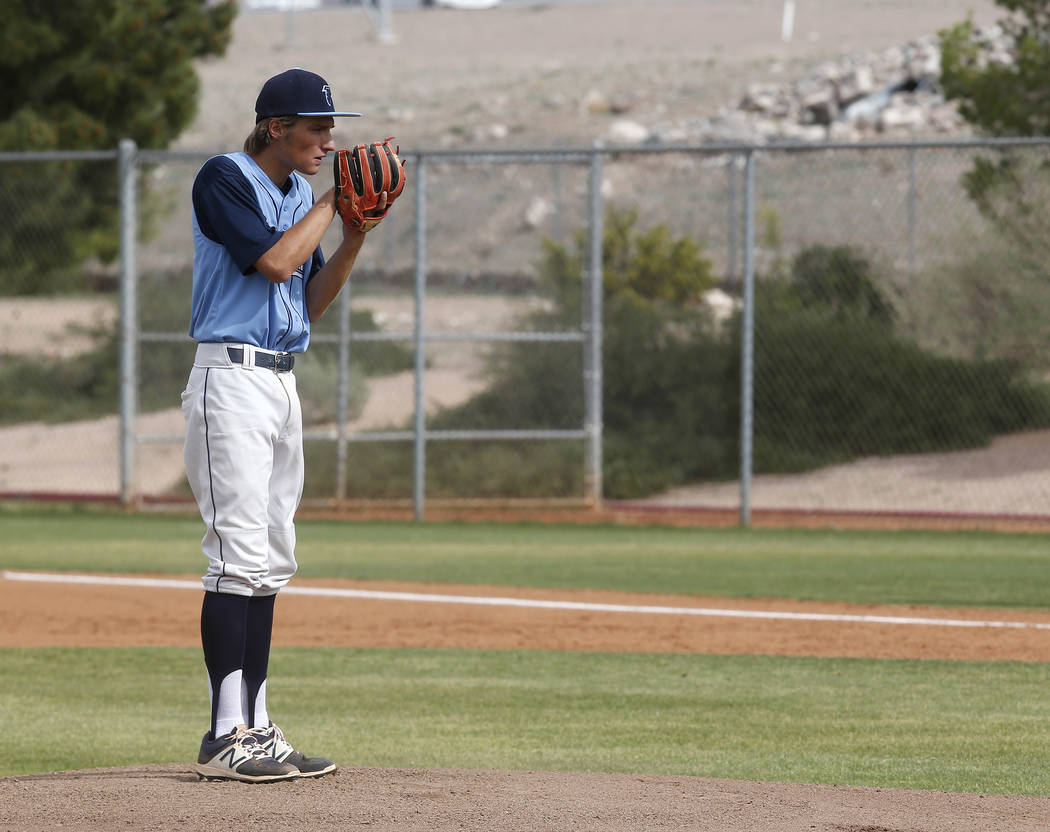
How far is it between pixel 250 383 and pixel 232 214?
1.57ft

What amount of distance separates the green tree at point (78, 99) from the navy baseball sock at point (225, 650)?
15492mm

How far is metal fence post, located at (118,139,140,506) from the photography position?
47.1 ft

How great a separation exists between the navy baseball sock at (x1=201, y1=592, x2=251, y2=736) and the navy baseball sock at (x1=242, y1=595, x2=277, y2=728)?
0.10m

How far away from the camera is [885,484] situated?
15969 mm

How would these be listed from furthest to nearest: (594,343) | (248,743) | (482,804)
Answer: (594,343), (248,743), (482,804)

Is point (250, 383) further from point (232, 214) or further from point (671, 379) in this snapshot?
point (671, 379)

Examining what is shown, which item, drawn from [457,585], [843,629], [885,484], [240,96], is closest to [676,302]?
[885,484]

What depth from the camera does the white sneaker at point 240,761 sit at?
15.2ft

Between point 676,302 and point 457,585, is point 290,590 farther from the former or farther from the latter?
point 676,302

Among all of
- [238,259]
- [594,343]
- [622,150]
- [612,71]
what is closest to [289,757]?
[238,259]

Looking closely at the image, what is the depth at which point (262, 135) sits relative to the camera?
4781 millimetres

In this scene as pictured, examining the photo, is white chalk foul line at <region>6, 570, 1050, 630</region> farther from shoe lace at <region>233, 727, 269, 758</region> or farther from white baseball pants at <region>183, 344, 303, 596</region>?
white baseball pants at <region>183, 344, 303, 596</region>

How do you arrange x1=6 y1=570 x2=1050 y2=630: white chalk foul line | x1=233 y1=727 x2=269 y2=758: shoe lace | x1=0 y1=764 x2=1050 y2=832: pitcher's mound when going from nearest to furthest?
x1=0 y1=764 x2=1050 y2=832: pitcher's mound, x1=233 y1=727 x2=269 y2=758: shoe lace, x1=6 y1=570 x2=1050 y2=630: white chalk foul line

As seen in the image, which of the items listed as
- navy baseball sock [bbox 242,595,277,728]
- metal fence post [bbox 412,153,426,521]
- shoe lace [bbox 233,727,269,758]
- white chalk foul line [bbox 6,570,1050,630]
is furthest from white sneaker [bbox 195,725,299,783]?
metal fence post [bbox 412,153,426,521]
